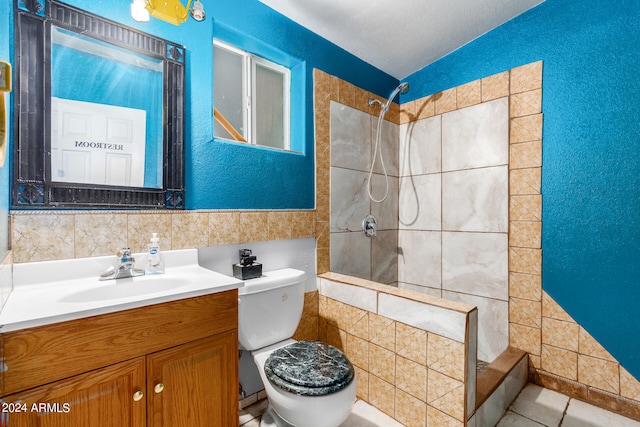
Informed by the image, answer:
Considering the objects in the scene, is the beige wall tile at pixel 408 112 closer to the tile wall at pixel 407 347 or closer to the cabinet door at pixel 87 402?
the tile wall at pixel 407 347

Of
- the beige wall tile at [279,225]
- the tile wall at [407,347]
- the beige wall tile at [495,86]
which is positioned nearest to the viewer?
the tile wall at [407,347]

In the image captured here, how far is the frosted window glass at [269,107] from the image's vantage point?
6.04 ft

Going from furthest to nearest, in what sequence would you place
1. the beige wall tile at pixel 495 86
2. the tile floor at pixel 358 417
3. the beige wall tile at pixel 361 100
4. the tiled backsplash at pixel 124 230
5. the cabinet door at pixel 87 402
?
the beige wall tile at pixel 361 100 → the beige wall tile at pixel 495 86 → the tile floor at pixel 358 417 → the tiled backsplash at pixel 124 230 → the cabinet door at pixel 87 402

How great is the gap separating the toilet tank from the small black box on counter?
0.05 metres

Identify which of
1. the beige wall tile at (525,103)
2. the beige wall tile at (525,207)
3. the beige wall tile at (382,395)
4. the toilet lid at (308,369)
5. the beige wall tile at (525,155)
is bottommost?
the beige wall tile at (382,395)

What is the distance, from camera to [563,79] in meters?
1.71

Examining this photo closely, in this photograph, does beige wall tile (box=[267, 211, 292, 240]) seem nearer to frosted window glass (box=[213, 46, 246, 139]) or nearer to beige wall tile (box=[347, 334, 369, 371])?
frosted window glass (box=[213, 46, 246, 139])

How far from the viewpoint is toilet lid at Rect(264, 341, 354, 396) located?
1123 mm

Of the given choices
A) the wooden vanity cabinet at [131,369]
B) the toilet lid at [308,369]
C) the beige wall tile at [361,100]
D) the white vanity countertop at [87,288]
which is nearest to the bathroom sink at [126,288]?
the white vanity countertop at [87,288]

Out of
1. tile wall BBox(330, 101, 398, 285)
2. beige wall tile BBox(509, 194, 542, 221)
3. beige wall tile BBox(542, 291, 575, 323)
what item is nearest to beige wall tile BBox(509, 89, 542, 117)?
beige wall tile BBox(509, 194, 542, 221)

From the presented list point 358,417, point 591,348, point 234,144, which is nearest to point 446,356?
point 358,417

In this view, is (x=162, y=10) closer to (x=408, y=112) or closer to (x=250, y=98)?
(x=250, y=98)

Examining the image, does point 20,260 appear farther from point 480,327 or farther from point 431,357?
point 480,327

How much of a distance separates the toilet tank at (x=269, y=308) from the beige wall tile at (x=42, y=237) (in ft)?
2.25
